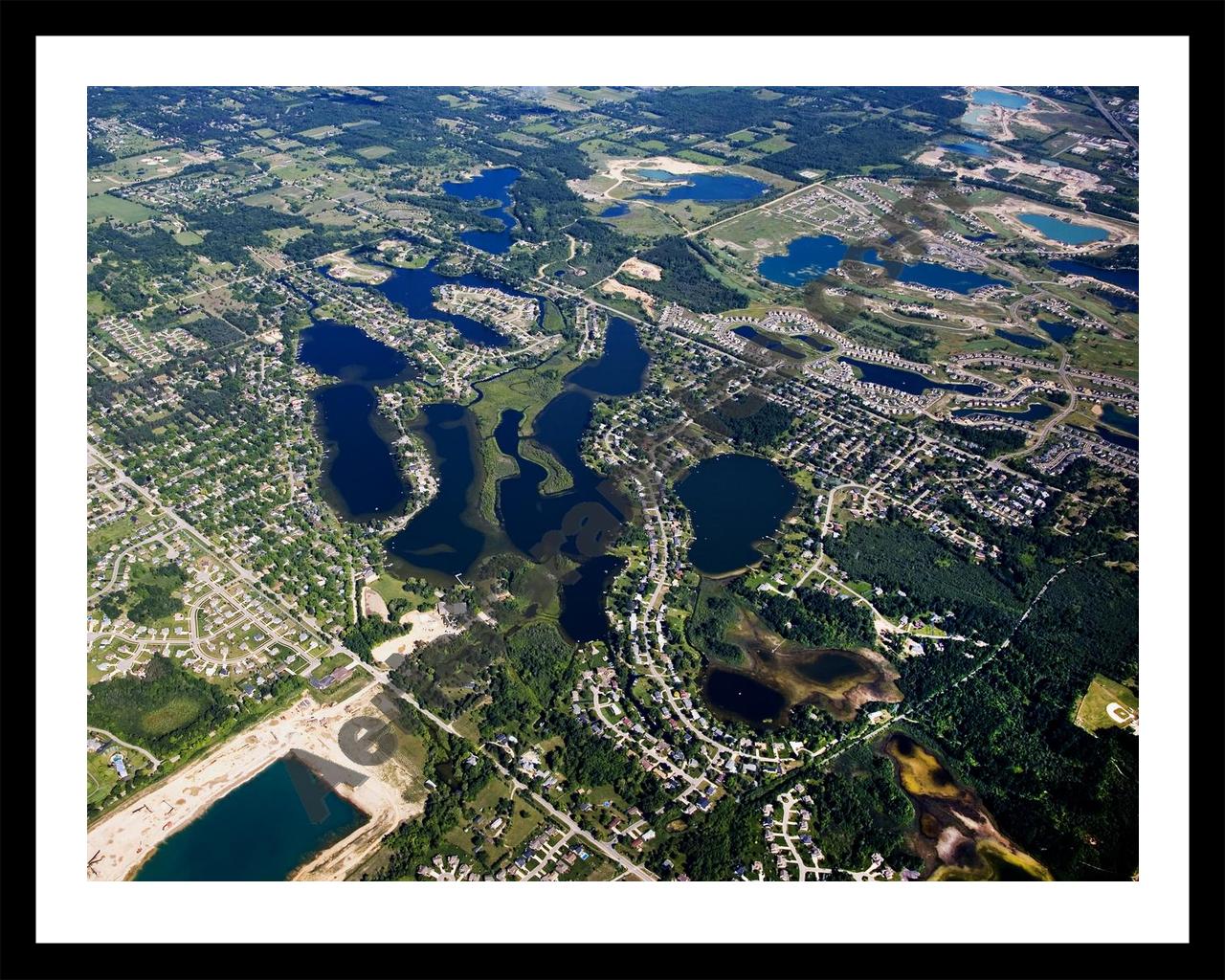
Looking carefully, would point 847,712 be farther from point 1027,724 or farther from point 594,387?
point 594,387

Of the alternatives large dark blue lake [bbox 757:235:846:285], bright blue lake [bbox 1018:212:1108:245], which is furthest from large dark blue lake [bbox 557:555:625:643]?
bright blue lake [bbox 1018:212:1108:245]

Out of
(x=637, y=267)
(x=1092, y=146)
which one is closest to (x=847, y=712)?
(x=637, y=267)

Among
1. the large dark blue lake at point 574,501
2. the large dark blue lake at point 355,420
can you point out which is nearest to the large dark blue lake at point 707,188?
the large dark blue lake at point 574,501

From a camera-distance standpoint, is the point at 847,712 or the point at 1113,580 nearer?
the point at 847,712

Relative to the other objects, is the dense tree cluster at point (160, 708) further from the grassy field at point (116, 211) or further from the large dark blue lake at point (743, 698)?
the grassy field at point (116, 211)

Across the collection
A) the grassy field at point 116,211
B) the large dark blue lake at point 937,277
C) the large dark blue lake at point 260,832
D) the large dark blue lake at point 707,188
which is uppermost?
the large dark blue lake at point 707,188

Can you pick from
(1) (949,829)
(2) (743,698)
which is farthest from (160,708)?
(1) (949,829)
